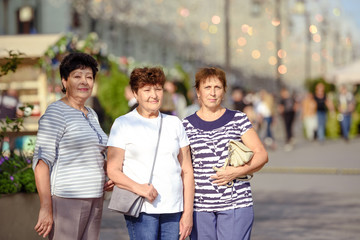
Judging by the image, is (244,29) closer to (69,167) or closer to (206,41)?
(206,41)

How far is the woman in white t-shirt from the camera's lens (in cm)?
390

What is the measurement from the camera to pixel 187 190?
409cm

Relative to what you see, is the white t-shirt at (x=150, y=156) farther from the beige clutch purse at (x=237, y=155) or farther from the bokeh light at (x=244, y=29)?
the bokeh light at (x=244, y=29)

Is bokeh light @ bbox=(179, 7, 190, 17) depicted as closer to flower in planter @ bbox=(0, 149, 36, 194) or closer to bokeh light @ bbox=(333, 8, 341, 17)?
bokeh light @ bbox=(333, 8, 341, 17)

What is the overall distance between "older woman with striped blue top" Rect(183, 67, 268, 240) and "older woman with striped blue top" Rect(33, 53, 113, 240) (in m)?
0.65

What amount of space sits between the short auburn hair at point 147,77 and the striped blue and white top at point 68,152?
0.38 meters

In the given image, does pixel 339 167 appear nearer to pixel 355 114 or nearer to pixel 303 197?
pixel 303 197

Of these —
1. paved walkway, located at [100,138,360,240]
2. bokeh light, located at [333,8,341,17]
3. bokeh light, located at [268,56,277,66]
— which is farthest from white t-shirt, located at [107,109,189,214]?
bokeh light, located at [268,56,277,66]

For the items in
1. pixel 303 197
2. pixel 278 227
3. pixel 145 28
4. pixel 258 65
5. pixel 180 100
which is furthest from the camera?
pixel 258 65

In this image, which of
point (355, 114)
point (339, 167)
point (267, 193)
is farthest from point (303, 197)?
point (355, 114)

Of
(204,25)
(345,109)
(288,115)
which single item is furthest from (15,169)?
(204,25)

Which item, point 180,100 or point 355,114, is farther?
point 355,114

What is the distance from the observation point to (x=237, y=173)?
4.25 m

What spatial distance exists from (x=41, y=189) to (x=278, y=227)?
5035 millimetres
